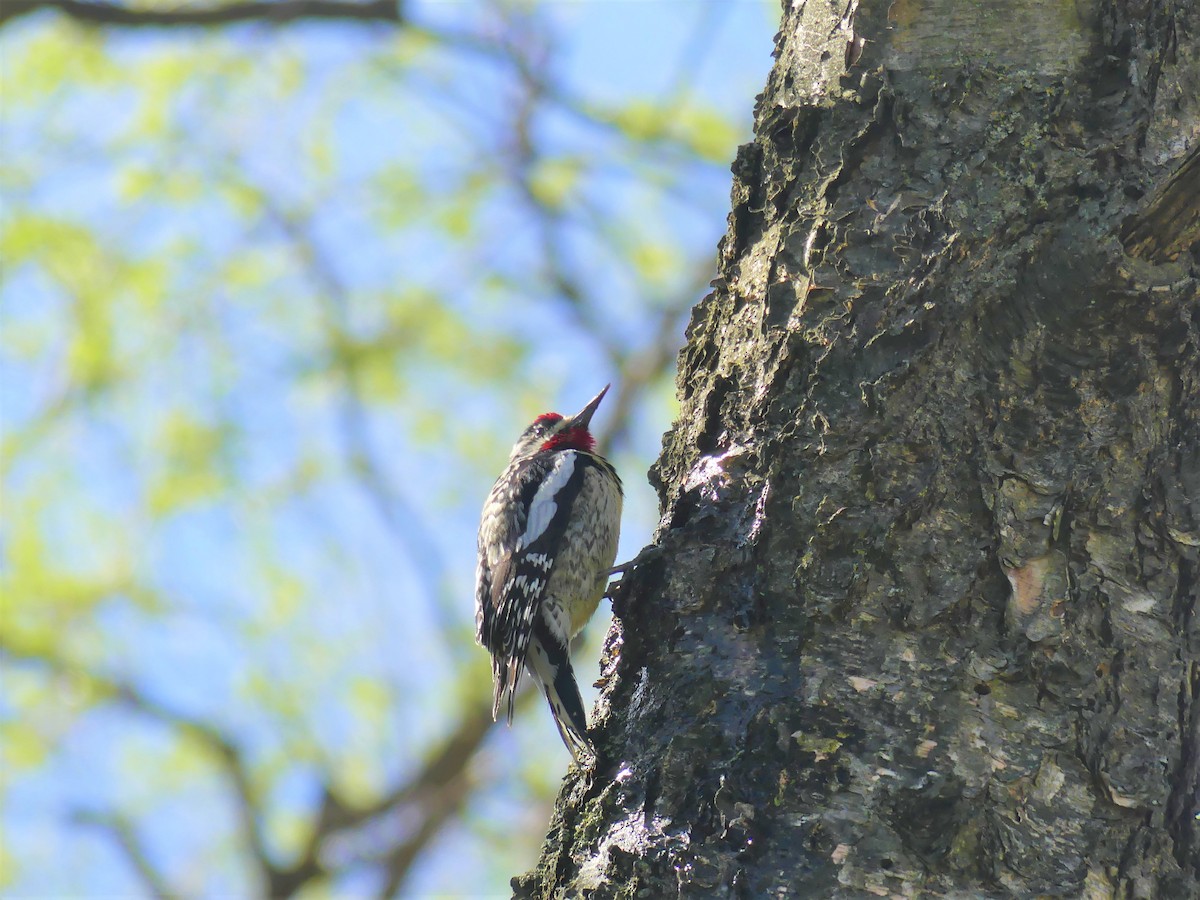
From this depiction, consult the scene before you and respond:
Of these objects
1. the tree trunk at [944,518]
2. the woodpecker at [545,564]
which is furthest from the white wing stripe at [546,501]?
the tree trunk at [944,518]

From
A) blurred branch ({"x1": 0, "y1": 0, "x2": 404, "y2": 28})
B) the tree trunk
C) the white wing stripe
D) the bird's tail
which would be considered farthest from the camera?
blurred branch ({"x1": 0, "y1": 0, "x2": 404, "y2": 28})

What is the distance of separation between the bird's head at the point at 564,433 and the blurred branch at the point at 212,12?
3.76m

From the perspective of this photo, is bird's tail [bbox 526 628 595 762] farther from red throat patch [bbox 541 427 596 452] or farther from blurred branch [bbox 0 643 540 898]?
blurred branch [bbox 0 643 540 898]

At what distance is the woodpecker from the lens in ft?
12.1

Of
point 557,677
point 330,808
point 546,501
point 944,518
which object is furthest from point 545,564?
point 330,808

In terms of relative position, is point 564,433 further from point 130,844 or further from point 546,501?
point 130,844

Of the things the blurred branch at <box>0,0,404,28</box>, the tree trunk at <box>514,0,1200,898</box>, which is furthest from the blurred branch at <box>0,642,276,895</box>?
the tree trunk at <box>514,0,1200,898</box>

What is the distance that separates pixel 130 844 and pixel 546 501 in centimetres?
636

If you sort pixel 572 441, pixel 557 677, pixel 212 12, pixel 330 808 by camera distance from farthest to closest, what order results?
pixel 330 808 → pixel 212 12 → pixel 572 441 → pixel 557 677

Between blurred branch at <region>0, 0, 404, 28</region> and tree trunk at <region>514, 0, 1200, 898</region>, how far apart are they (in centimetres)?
557

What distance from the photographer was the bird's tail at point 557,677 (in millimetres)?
3367

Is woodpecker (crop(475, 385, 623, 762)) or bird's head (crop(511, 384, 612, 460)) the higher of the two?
bird's head (crop(511, 384, 612, 460))

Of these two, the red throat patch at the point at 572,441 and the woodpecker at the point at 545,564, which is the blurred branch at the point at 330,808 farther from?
the woodpecker at the point at 545,564

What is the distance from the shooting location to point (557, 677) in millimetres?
3664
